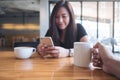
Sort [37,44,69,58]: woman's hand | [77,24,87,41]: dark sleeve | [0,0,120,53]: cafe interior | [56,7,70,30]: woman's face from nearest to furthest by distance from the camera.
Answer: [37,44,69,58]: woman's hand → [56,7,70,30]: woman's face → [77,24,87,41]: dark sleeve → [0,0,120,53]: cafe interior

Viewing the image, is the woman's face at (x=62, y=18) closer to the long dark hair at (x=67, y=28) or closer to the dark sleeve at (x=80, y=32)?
the long dark hair at (x=67, y=28)

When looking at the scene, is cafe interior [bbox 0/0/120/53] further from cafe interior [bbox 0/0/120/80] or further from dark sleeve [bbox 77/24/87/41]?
dark sleeve [bbox 77/24/87/41]

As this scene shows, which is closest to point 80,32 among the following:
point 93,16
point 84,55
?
point 84,55

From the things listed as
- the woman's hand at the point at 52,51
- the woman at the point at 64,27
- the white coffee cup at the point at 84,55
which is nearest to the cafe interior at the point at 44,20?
the woman at the point at 64,27

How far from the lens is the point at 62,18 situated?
1.78 m

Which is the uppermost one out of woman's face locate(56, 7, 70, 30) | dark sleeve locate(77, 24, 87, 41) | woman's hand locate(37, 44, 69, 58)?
woman's face locate(56, 7, 70, 30)

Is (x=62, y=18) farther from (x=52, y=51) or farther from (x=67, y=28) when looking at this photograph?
(x=52, y=51)

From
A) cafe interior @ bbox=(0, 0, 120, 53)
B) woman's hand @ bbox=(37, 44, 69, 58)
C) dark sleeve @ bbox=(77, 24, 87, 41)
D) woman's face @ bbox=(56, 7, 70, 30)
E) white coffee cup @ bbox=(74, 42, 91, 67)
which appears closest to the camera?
white coffee cup @ bbox=(74, 42, 91, 67)

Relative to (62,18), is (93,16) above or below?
above

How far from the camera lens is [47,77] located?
0.80 meters

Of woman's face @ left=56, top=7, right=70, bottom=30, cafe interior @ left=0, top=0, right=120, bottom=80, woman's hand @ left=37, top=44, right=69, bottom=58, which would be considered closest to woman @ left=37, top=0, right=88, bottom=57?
woman's face @ left=56, top=7, right=70, bottom=30

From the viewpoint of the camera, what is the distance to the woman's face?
1749mm

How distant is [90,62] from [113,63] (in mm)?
223

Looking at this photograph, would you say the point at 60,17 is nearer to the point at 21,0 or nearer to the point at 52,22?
the point at 52,22
